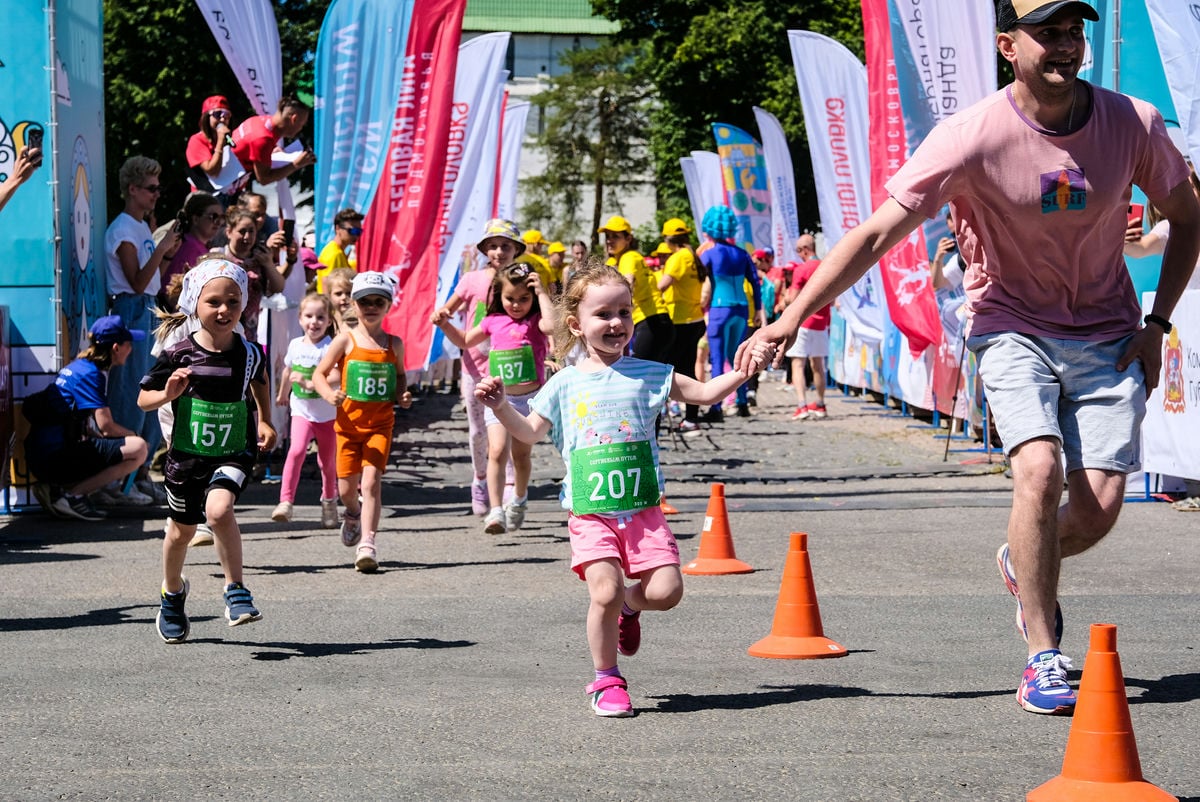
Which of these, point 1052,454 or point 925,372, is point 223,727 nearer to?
point 1052,454

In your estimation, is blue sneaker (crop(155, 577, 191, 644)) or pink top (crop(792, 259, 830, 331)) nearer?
blue sneaker (crop(155, 577, 191, 644))

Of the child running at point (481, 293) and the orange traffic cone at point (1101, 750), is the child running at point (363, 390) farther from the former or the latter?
the orange traffic cone at point (1101, 750)

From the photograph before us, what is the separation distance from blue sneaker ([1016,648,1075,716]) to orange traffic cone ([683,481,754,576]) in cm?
345

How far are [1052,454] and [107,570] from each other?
5.62 metres

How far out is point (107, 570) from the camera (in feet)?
30.2

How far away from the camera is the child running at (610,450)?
5703 mm

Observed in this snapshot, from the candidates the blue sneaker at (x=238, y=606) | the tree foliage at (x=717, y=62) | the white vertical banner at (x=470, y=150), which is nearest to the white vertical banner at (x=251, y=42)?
the white vertical banner at (x=470, y=150)

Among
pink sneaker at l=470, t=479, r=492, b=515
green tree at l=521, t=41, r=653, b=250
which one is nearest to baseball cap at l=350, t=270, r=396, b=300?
pink sneaker at l=470, t=479, r=492, b=515

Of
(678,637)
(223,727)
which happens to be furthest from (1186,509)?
(223,727)

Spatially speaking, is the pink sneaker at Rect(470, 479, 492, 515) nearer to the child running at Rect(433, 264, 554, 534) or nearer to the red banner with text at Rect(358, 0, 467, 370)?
the child running at Rect(433, 264, 554, 534)

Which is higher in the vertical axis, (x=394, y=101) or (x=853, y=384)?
(x=394, y=101)

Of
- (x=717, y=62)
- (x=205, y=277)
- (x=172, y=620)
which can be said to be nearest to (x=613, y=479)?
(x=172, y=620)

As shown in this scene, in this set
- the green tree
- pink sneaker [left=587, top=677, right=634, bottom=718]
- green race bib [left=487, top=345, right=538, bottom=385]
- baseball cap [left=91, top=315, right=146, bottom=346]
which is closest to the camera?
pink sneaker [left=587, top=677, right=634, bottom=718]

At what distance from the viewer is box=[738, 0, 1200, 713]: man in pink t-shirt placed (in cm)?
542
